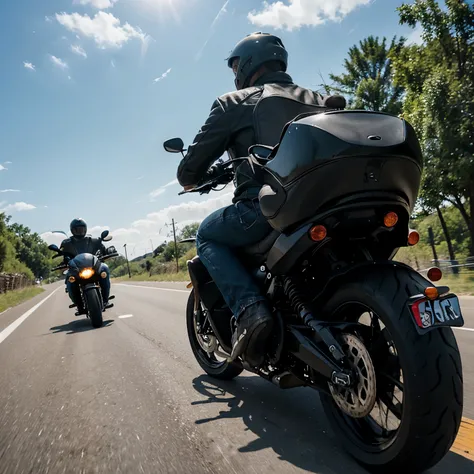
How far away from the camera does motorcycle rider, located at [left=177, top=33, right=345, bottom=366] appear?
7.99ft

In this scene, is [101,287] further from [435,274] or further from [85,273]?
[435,274]

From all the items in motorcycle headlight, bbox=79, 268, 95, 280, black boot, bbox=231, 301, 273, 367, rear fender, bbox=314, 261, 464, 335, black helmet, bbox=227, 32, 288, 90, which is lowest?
black boot, bbox=231, 301, 273, 367

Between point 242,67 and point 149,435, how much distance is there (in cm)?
242

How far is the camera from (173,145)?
9.84 feet

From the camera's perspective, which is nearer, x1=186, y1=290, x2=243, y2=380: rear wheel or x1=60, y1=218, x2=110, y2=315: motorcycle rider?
x1=186, y1=290, x2=243, y2=380: rear wheel

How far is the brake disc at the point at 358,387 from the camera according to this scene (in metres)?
1.79

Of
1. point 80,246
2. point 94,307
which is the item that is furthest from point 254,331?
point 80,246

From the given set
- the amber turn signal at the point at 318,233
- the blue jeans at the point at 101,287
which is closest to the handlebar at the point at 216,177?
the amber turn signal at the point at 318,233

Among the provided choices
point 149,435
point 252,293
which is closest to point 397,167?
point 252,293

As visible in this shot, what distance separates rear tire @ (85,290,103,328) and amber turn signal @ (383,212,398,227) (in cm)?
636

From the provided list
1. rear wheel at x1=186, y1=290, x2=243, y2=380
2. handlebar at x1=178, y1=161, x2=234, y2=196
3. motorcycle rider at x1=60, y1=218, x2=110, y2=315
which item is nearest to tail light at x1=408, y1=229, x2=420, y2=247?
handlebar at x1=178, y1=161, x2=234, y2=196

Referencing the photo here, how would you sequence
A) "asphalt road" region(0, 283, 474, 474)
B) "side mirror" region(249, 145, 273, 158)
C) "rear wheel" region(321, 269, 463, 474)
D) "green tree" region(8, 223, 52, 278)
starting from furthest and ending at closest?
"green tree" region(8, 223, 52, 278)
"side mirror" region(249, 145, 273, 158)
"asphalt road" region(0, 283, 474, 474)
"rear wheel" region(321, 269, 463, 474)

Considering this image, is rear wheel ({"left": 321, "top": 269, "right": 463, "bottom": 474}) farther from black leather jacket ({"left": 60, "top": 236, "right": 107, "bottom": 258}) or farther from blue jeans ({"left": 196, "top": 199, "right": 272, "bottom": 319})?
black leather jacket ({"left": 60, "top": 236, "right": 107, "bottom": 258})

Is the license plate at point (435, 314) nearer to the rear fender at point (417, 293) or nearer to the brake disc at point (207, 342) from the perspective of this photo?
the rear fender at point (417, 293)
